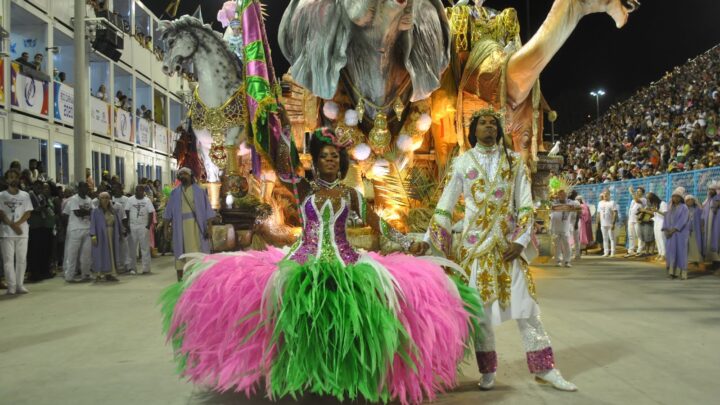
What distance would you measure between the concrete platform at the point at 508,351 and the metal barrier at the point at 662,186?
3486mm

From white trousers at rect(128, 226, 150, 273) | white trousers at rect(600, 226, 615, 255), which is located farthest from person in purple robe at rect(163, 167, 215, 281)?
white trousers at rect(600, 226, 615, 255)

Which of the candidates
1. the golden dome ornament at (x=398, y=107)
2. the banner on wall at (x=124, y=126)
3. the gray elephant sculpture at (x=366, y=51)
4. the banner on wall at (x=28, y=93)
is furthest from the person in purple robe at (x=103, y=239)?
the banner on wall at (x=124, y=126)

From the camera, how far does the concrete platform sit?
3912mm

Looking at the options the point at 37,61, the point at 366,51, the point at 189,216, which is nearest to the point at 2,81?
the point at 37,61

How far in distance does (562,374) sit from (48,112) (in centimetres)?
1639

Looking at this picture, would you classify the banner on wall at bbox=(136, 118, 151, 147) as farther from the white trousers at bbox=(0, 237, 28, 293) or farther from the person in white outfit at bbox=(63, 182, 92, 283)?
the white trousers at bbox=(0, 237, 28, 293)

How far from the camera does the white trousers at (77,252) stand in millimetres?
10516

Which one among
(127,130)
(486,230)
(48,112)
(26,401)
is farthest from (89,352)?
(127,130)

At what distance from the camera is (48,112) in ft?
56.5

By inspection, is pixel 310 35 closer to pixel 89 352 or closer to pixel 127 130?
pixel 89 352

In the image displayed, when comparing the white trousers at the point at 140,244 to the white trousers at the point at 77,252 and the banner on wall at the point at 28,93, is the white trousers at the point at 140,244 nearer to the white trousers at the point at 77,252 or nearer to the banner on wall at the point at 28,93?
the white trousers at the point at 77,252

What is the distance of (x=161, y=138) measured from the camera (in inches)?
1136

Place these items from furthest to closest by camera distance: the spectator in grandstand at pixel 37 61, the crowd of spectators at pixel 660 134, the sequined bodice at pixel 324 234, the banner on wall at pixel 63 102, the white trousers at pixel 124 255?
the banner on wall at pixel 63 102 < the crowd of spectators at pixel 660 134 < the spectator in grandstand at pixel 37 61 < the white trousers at pixel 124 255 < the sequined bodice at pixel 324 234

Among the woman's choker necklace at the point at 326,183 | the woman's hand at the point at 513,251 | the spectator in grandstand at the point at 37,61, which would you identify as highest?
the spectator in grandstand at the point at 37,61
